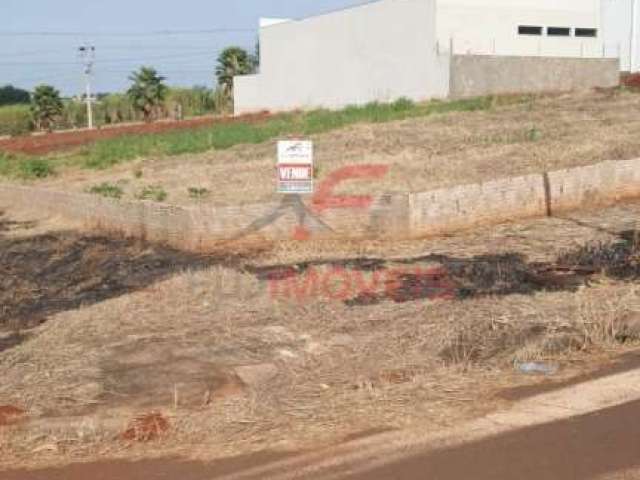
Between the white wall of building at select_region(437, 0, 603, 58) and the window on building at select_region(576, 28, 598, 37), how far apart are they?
0.18 meters

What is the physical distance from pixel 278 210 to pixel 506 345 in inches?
210

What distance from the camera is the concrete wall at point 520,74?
3431 cm

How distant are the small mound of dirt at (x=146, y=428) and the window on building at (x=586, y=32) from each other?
134ft

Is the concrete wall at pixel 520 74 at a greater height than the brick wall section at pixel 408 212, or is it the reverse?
the concrete wall at pixel 520 74

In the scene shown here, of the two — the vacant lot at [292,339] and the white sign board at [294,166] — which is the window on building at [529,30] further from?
the white sign board at [294,166]

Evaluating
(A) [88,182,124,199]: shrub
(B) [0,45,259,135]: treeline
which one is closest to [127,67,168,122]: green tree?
(B) [0,45,259,135]: treeline

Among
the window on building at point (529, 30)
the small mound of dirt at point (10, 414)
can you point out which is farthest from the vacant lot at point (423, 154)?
the window on building at point (529, 30)

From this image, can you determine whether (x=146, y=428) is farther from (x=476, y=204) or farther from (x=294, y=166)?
(x=476, y=204)

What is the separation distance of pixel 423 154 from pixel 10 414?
1317 centimetres

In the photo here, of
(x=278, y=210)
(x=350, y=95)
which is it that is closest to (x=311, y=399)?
(x=278, y=210)

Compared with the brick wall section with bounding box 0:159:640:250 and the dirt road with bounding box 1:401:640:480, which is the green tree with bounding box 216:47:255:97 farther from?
the dirt road with bounding box 1:401:640:480

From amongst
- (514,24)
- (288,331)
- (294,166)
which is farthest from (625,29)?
(288,331)

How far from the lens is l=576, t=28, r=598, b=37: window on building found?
4175 centimetres

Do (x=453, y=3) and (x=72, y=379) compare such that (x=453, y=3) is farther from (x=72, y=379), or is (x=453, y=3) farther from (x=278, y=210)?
(x=72, y=379)
